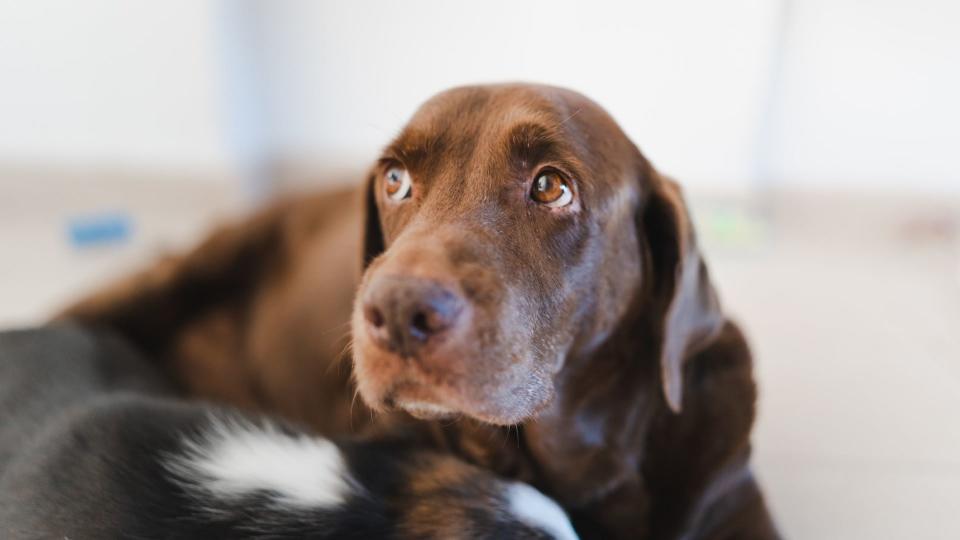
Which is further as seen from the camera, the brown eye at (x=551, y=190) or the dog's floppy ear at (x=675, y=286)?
the dog's floppy ear at (x=675, y=286)

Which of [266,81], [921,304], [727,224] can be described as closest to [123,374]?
[266,81]

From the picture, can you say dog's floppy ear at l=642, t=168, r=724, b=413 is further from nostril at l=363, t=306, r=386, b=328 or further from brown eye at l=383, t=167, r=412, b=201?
nostril at l=363, t=306, r=386, b=328

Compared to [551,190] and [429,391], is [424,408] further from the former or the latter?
[551,190]

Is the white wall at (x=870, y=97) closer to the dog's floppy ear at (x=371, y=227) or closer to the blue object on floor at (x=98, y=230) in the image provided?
the dog's floppy ear at (x=371, y=227)

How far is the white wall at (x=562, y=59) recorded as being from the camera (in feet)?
8.77

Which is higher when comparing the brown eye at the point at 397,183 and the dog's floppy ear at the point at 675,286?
the brown eye at the point at 397,183

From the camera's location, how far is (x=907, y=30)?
103 inches

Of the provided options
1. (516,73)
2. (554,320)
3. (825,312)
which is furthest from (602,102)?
(554,320)

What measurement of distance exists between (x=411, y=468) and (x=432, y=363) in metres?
0.25

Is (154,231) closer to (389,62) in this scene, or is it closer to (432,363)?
(389,62)

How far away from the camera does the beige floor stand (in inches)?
68.6

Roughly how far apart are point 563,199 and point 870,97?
1928mm

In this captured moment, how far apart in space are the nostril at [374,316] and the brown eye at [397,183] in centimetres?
34

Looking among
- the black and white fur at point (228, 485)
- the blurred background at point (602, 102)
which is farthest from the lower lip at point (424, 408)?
the blurred background at point (602, 102)
